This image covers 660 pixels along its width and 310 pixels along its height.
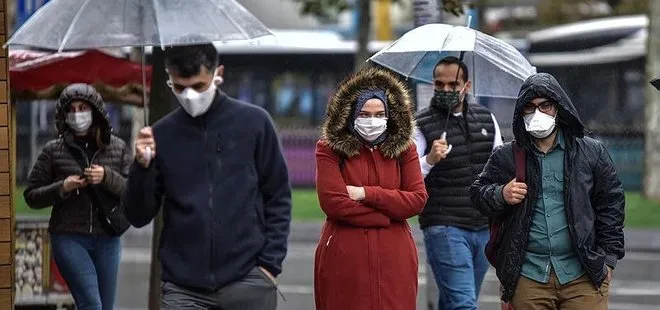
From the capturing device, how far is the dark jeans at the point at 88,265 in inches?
329

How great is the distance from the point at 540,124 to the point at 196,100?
61.8 inches

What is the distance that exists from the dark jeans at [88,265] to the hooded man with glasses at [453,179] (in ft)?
6.14

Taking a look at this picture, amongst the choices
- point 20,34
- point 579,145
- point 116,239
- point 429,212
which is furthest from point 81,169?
point 579,145

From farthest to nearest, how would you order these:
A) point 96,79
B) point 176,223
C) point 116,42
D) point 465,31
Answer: point 96,79 → point 465,31 → point 116,42 → point 176,223

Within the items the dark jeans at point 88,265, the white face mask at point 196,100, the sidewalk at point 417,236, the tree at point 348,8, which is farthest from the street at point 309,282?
the white face mask at point 196,100

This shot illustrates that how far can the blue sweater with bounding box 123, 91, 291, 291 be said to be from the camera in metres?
6.10

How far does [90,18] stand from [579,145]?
251 centimetres

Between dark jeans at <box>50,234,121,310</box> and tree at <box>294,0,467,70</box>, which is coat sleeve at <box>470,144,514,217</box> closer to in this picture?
dark jeans at <box>50,234,121,310</box>

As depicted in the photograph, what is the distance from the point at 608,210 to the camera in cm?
659

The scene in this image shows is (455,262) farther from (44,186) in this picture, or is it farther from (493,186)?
(44,186)

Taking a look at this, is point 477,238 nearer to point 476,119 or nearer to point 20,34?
point 476,119

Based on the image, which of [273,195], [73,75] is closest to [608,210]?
[273,195]

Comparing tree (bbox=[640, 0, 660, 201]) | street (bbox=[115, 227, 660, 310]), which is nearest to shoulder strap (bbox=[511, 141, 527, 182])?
street (bbox=[115, 227, 660, 310])

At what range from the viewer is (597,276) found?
652 cm
